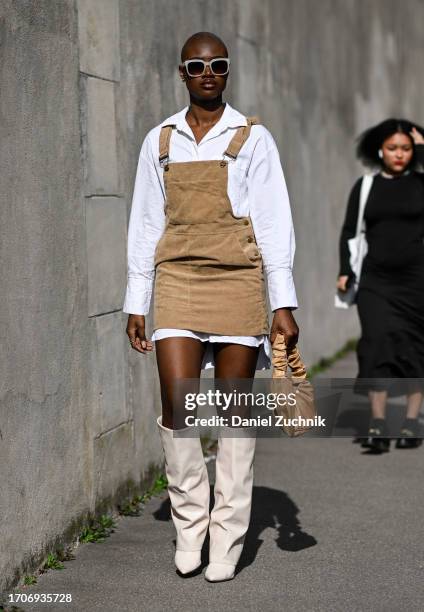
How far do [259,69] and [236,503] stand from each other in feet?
15.3

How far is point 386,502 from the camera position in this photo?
585cm

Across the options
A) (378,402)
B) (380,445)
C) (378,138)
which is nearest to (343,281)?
(378,402)

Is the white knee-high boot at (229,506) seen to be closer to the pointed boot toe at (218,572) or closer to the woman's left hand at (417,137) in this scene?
the pointed boot toe at (218,572)

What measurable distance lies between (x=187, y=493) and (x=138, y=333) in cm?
61

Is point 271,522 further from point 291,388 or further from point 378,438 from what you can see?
point 378,438

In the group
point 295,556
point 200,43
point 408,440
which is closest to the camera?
point 200,43

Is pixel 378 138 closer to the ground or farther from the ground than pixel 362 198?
farther from the ground

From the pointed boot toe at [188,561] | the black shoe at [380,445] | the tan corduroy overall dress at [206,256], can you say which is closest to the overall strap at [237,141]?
the tan corduroy overall dress at [206,256]

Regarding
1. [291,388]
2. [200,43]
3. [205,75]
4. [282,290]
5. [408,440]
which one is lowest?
[408,440]

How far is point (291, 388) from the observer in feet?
14.5

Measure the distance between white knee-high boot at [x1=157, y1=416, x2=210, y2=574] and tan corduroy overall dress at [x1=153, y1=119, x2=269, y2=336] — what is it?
437 millimetres

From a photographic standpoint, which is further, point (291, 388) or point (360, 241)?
point (360, 241)

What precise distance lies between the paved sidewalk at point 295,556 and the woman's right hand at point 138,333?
0.87 meters

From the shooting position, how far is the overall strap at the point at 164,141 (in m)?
4.41
